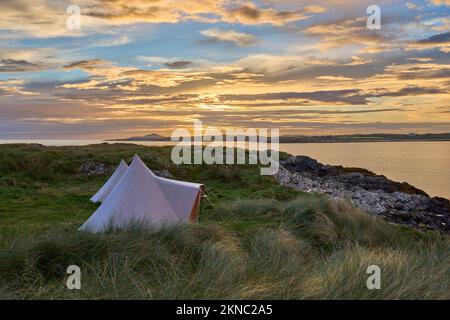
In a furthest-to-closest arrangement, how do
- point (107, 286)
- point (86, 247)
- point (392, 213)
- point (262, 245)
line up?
point (392, 213), point (262, 245), point (86, 247), point (107, 286)

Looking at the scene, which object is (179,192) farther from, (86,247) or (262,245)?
(86,247)

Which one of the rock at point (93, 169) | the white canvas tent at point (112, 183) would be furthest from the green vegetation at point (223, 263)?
the rock at point (93, 169)

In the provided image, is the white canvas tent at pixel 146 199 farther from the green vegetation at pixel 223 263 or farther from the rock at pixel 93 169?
the rock at pixel 93 169

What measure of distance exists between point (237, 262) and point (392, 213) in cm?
2070

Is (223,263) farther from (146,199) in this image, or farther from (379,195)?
(379,195)

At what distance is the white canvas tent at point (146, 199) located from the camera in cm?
1307

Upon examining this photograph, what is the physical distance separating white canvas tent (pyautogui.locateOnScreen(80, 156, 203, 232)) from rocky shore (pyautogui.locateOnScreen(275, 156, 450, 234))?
7.03 meters

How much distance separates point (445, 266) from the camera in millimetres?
7023

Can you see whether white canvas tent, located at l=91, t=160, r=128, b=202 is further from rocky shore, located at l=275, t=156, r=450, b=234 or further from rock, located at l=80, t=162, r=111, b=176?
rock, located at l=80, t=162, r=111, b=176
